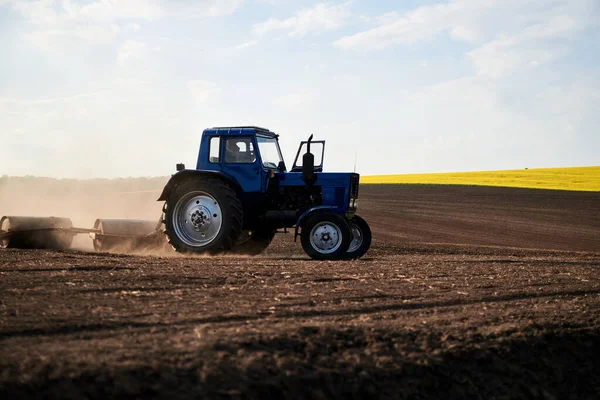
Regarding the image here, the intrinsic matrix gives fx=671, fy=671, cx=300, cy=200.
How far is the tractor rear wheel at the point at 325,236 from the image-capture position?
12273 millimetres

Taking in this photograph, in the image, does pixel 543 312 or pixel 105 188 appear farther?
pixel 105 188

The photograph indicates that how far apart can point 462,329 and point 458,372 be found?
92 cm

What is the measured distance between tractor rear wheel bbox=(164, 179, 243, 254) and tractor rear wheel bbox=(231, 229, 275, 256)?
113 centimetres

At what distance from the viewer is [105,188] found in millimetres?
33062

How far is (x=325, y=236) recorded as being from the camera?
12398mm

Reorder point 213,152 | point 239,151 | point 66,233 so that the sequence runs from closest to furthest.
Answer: point 239,151 < point 213,152 < point 66,233

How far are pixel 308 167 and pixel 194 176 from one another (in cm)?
225

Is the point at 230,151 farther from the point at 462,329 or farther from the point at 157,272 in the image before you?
the point at 462,329

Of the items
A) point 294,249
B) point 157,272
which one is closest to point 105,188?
point 294,249

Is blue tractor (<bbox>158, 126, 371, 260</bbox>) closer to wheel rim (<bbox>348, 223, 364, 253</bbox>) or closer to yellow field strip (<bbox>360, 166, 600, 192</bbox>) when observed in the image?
wheel rim (<bbox>348, 223, 364, 253</bbox>)

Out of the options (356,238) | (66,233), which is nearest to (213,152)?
(356,238)

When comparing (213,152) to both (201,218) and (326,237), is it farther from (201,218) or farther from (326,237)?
(326,237)

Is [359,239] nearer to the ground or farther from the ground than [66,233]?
farther from the ground

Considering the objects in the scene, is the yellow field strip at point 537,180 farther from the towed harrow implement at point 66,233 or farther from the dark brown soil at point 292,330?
the dark brown soil at point 292,330
